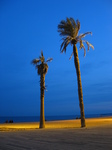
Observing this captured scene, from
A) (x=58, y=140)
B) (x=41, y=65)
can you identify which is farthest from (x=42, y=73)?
(x=58, y=140)

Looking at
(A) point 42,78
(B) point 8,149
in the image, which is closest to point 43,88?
(A) point 42,78

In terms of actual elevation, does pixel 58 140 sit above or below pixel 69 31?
below

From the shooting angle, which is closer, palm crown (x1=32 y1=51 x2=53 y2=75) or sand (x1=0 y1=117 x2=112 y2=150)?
sand (x1=0 y1=117 x2=112 y2=150)

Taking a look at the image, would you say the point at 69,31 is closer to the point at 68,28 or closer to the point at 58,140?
the point at 68,28

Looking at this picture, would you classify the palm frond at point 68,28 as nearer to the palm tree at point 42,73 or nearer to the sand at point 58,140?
the palm tree at point 42,73

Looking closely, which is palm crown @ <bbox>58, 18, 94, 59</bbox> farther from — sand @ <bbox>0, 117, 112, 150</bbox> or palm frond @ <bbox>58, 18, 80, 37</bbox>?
sand @ <bbox>0, 117, 112, 150</bbox>

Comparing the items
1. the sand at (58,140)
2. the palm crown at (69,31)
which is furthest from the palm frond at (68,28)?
the sand at (58,140)

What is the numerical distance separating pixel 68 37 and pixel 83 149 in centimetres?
1656

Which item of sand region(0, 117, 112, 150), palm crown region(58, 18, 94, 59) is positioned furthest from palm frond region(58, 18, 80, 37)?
sand region(0, 117, 112, 150)

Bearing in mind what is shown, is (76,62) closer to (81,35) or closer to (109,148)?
(81,35)

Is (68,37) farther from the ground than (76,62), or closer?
farther from the ground

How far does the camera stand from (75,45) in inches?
931

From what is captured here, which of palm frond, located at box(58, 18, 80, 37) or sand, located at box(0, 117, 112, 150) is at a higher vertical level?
palm frond, located at box(58, 18, 80, 37)

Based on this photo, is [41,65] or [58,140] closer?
[58,140]
